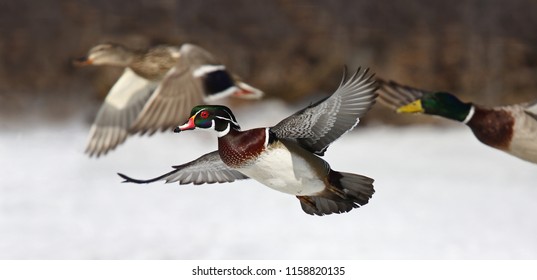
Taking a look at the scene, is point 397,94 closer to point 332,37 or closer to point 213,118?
point 332,37

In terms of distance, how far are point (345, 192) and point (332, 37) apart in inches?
26.7

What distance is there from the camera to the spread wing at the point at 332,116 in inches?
47.9

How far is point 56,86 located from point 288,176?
93cm

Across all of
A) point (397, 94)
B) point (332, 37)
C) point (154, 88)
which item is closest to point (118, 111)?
point (154, 88)

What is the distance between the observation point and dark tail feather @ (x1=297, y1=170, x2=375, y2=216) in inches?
51.7

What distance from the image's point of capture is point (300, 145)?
4.17 ft

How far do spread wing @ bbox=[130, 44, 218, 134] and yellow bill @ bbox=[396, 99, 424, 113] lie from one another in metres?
0.43

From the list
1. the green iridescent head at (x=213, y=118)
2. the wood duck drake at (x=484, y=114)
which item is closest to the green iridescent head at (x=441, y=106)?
the wood duck drake at (x=484, y=114)

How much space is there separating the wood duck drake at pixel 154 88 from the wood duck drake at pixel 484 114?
0.32m

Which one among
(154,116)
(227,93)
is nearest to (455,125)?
(227,93)

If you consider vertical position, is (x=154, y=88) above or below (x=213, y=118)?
above

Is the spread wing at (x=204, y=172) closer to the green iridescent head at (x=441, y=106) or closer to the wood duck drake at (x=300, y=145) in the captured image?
the wood duck drake at (x=300, y=145)

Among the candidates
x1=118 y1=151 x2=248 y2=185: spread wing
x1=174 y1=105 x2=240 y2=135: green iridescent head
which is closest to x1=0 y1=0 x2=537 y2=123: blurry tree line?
x1=118 y1=151 x2=248 y2=185: spread wing

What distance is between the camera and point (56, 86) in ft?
6.57
